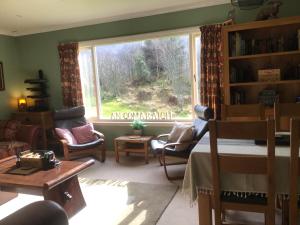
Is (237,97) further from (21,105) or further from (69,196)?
(21,105)

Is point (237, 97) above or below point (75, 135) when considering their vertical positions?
above

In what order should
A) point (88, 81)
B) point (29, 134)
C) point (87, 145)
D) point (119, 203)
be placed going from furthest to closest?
point (88, 81)
point (29, 134)
point (87, 145)
point (119, 203)

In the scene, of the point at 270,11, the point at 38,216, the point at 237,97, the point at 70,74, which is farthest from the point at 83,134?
the point at 38,216

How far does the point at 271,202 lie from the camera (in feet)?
5.51

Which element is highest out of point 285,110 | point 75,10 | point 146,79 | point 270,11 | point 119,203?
point 75,10

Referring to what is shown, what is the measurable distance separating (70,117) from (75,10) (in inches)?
69.6

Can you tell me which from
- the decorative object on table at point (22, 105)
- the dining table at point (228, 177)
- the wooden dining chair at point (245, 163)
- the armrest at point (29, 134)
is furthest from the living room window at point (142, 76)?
the wooden dining chair at point (245, 163)

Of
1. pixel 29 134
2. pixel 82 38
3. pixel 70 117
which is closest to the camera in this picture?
pixel 29 134

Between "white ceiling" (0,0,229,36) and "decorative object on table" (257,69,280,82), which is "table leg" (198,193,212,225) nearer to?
"decorative object on table" (257,69,280,82)

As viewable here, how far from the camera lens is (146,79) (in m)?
4.71

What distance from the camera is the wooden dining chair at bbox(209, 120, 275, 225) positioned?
63.2 inches

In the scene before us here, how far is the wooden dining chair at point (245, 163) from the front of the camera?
1.61m

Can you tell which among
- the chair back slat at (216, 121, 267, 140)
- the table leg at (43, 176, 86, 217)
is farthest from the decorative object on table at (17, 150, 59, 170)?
the chair back slat at (216, 121, 267, 140)

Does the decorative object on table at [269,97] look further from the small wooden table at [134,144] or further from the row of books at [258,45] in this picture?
the small wooden table at [134,144]
